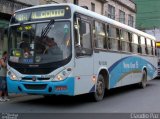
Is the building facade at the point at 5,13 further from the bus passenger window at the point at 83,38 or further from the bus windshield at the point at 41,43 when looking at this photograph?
the bus passenger window at the point at 83,38

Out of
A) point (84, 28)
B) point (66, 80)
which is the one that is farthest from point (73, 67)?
point (84, 28)

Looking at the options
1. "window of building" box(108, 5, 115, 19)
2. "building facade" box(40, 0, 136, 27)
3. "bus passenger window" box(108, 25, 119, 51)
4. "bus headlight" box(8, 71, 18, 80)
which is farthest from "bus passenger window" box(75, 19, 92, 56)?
"window of building" box(108, 5, 115, 19)

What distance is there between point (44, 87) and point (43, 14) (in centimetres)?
232

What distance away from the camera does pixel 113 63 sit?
14.7 meters

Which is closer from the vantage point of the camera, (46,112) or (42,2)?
(46,112)

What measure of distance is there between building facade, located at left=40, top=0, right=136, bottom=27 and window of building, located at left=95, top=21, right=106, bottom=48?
44.2 ft

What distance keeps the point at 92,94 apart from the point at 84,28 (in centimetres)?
241

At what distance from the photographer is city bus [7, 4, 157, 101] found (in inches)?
449

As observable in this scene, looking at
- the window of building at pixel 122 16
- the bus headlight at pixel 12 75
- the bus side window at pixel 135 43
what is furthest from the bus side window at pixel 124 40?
the window of building at pixel 122 16

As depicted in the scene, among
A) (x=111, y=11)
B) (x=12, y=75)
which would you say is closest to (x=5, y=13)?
(x=12, y=75)

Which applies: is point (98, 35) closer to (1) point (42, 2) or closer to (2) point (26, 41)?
(2) point (26, 41)

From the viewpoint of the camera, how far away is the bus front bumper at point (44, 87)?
11.3 metres

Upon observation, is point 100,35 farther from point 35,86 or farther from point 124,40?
point 35,86

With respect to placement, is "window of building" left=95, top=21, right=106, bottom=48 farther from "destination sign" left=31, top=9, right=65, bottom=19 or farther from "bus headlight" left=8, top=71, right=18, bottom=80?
"bus headlight" left=8, top=71, right=18, bottom=80
